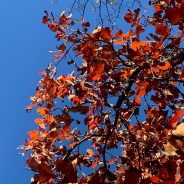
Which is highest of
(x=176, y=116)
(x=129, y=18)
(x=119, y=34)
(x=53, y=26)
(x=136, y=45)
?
(x=53, y=26)

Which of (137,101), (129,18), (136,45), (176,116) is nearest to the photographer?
(176,116)

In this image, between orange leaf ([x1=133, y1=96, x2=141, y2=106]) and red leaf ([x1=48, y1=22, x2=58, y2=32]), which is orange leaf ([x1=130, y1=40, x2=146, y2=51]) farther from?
red leaf ([x1=48, y1=22, x2=58, y2=32])

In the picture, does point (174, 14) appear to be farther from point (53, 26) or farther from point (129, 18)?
point (53, 26)

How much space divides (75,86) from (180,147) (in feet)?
6.61

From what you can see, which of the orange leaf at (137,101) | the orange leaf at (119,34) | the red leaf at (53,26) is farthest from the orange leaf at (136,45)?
the red leaf at (53,26)

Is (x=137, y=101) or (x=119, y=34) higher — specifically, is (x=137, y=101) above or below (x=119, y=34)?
below

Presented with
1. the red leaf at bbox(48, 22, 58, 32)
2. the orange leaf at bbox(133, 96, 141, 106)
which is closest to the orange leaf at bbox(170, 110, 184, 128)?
the orange leaf at bbox(133, 96, 141, 106)

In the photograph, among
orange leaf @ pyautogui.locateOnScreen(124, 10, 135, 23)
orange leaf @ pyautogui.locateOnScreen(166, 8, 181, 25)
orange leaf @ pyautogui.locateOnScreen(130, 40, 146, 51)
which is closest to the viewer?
orange leaf @ pyautogui.locateOnScreen(166, 8, 181, 25)

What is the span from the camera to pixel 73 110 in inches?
140

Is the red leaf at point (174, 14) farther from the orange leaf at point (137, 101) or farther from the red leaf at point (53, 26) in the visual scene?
the red leaf at point (53, 26)

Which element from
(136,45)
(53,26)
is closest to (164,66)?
(136,45)

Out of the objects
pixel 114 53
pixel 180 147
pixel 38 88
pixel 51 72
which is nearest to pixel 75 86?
pixel 51 72

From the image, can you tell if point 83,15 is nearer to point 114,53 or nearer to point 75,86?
point 75,86

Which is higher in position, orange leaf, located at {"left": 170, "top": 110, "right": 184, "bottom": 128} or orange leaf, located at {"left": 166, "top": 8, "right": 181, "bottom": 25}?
orange leaf, located at {"left": 166, "top": 8, "right": 181, "bottom": 25}
